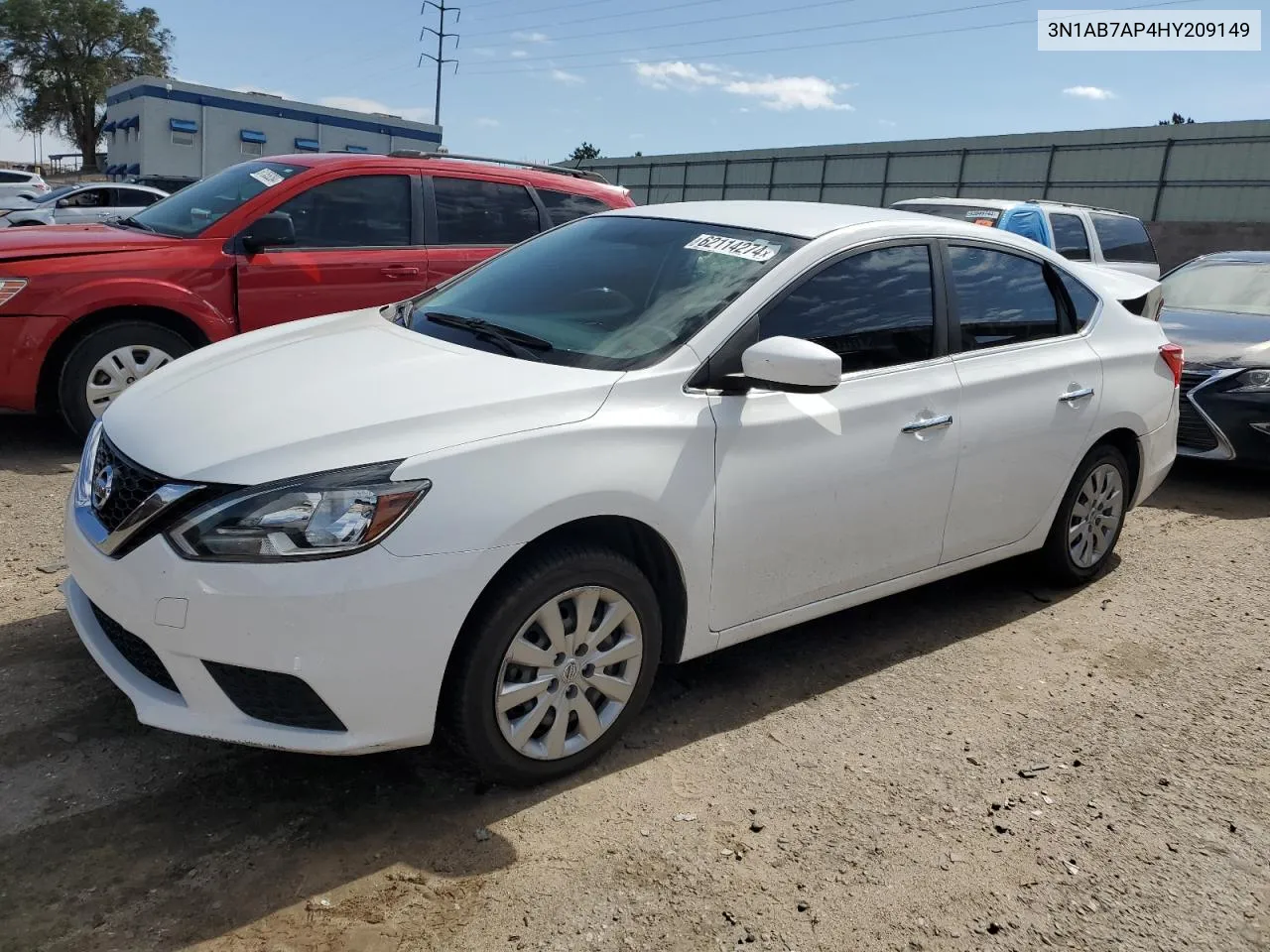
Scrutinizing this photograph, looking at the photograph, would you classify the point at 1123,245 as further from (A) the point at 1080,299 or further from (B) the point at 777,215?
(B) the point at 777,215

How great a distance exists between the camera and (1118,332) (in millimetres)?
4801

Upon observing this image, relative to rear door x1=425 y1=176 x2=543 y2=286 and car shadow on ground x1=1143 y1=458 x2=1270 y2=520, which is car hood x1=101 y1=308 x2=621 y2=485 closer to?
rear door x1=425 y1=176 x2=543 y2=286

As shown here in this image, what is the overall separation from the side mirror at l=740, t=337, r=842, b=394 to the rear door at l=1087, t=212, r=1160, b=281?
8.97 metres

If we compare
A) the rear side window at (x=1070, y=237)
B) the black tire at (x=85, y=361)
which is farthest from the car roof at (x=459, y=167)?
the rear side window at (x=1070, y=237)

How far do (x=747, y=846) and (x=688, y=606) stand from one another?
2.40 feet

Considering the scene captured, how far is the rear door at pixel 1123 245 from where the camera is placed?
36.4 feet

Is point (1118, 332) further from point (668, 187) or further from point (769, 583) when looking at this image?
point (668, 187)

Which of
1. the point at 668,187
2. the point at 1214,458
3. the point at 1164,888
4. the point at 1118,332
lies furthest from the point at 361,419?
the point at 668,187

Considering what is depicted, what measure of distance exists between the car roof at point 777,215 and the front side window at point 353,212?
2.91 meters

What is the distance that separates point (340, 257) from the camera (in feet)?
21.6

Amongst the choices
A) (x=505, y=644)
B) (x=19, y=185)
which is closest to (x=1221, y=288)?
(x=505, y=644)

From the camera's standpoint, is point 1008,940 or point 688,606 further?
point 688,606

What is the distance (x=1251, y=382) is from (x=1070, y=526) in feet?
10.2

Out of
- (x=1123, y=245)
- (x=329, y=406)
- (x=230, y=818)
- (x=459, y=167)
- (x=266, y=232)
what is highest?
(x=1123, y=245)
